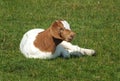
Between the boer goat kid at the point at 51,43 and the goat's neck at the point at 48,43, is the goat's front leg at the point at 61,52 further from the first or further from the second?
the goat's neck at the point at 48,43

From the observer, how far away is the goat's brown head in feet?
34.2

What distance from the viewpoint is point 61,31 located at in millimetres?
10531

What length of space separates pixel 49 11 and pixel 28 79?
304 inches

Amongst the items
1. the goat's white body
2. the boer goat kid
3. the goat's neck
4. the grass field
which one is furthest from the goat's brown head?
the grass field

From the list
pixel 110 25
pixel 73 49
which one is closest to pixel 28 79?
pixel 73 49

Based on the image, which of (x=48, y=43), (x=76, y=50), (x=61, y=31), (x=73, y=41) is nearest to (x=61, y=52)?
(x=76, y=50)

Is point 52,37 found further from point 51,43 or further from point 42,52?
point 42,52

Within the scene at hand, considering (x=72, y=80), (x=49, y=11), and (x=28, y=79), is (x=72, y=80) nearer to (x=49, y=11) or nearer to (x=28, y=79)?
(x=28, y=79)

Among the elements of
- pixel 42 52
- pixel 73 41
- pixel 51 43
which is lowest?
pixel 73 41

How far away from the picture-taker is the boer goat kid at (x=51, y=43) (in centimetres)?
1056

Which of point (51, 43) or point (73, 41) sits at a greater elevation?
point (51, 43)

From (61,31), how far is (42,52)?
0.65 meters

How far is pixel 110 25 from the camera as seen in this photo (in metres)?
15.3

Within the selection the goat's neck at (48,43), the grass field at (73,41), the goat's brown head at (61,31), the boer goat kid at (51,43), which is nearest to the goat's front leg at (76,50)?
the boer goat kid at (51,43)
